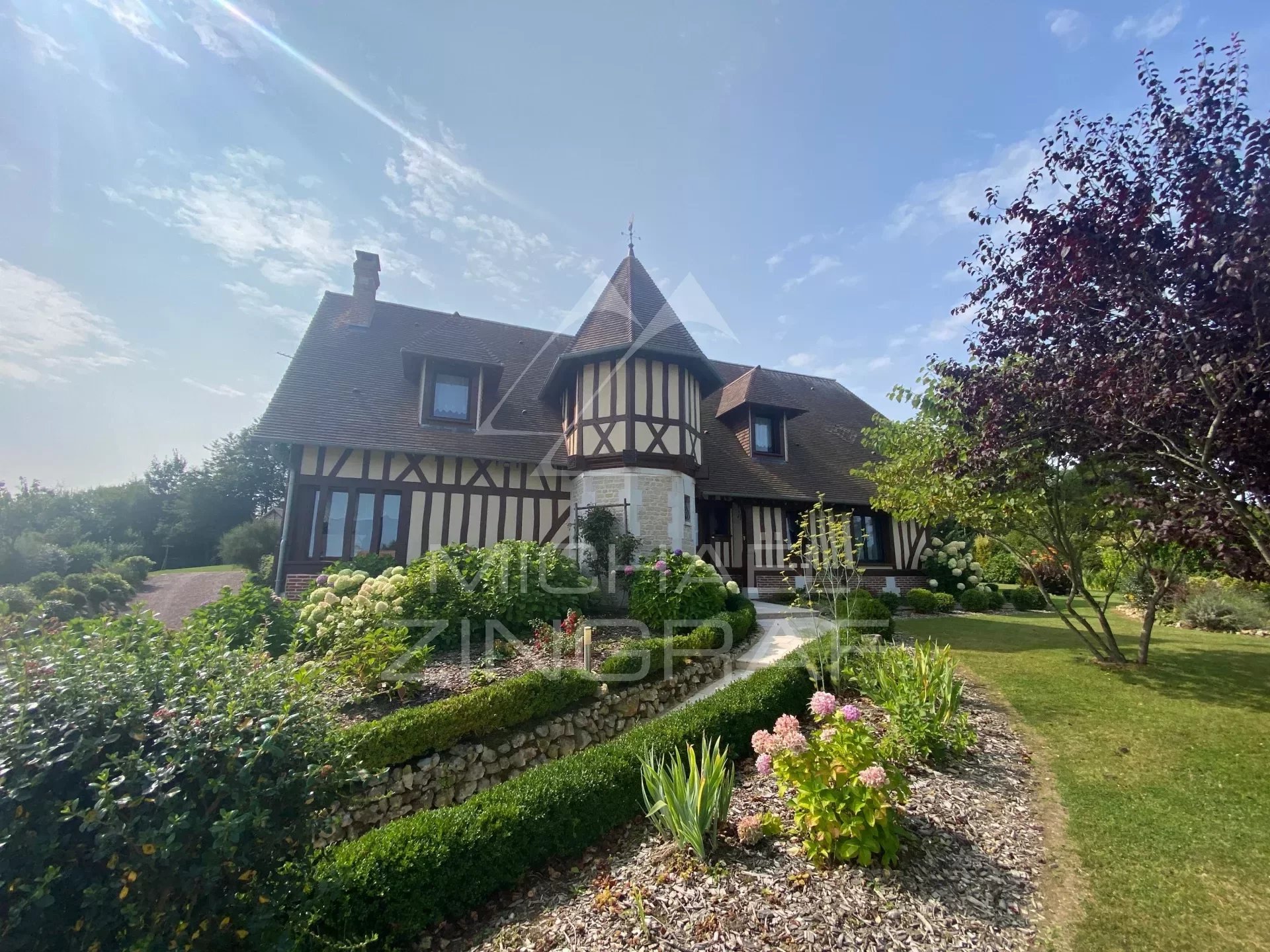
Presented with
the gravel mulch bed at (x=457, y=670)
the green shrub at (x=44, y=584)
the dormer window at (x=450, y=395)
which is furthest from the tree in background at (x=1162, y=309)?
the green shrub at (x=44, y=584)

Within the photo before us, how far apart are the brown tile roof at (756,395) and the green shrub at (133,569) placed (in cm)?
2032

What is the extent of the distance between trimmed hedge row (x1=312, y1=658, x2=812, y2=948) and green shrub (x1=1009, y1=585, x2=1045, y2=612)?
13508 millimetres

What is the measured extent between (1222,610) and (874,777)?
13.3m

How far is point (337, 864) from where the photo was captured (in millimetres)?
2664

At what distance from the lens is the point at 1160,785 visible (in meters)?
3.92

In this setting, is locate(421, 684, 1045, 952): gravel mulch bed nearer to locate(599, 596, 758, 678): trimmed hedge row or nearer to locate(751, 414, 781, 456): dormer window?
locate(599, 596, 758, 678): trimmed hedge row

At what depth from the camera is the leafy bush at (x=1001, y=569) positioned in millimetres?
16391

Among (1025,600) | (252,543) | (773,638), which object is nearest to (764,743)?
(773,638)

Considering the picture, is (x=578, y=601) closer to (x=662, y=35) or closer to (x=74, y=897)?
(x=74, y=897)

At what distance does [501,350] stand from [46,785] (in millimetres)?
13275

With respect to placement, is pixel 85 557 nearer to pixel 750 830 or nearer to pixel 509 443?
pixel 509 443

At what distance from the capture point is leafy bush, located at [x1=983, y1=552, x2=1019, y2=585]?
16.4 m

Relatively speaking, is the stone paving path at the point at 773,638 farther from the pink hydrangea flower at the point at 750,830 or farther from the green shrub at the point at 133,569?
the green shrub at the point at 133,569

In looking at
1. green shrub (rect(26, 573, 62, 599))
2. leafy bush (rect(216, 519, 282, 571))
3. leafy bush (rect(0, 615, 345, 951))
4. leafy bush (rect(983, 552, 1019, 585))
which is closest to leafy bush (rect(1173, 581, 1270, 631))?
leafy bush (rect(983, 552, 1019, 585))
